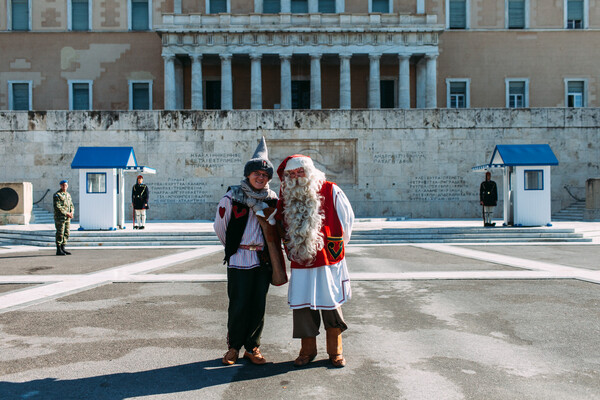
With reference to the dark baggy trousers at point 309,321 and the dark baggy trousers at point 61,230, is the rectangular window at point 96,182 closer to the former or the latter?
the dark baggy trousers at point 61,230

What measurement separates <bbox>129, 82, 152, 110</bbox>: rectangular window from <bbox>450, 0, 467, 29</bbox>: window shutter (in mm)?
24169

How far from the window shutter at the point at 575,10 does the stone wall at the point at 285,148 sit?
2322 centimetres

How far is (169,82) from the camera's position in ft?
116

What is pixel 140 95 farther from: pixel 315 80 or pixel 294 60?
pixel 315 80

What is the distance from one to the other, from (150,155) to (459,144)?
1377 centimetres

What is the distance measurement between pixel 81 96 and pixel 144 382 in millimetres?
39500

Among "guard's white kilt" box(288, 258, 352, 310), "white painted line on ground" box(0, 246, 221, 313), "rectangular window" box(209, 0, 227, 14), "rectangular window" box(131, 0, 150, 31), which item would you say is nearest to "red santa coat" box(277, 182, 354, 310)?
"guard's white kilt" box(288, 258, 352, 310)

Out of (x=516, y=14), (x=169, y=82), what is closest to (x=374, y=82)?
(x=516, y=14)

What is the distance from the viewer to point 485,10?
38.4m

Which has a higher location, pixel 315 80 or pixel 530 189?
pixel 315 80

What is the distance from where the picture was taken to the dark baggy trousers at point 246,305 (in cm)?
443

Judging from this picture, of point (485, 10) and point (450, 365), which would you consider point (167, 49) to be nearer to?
point (485, 10)

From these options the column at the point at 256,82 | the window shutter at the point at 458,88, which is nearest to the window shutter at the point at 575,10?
the window shutter at the point at 458,88

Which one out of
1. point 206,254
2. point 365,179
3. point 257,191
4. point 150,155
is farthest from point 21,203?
point 257,191
